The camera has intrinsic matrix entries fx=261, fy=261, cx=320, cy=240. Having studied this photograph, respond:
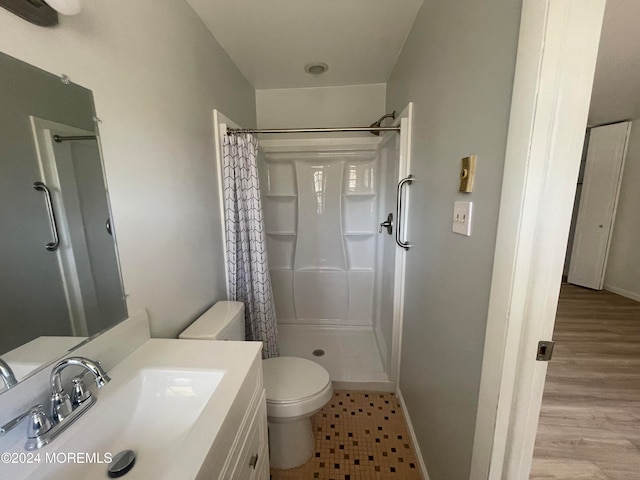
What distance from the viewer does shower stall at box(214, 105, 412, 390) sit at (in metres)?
2.42

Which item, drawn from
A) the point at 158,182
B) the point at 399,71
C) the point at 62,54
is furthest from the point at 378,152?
the point at 62,54

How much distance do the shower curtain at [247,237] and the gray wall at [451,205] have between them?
0.98 metres

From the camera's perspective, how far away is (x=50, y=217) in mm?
741

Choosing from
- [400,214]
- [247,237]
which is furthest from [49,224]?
[400,214]

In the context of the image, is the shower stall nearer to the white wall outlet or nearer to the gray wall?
the gray wall

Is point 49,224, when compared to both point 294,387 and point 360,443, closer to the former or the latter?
point 294,387

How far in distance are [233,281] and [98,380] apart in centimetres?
108

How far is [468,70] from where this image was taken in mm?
914

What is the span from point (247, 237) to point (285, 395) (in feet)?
3.31

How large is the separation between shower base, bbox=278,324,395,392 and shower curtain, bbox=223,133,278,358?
1.99 feet

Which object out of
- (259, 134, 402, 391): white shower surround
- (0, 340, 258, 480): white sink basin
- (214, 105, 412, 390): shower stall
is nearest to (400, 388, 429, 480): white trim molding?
(214, 105, 412, 390): shower stall

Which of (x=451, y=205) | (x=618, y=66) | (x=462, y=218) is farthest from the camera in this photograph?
(x=618, y=66)

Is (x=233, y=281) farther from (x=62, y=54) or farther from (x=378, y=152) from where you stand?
(x=378, y=152)

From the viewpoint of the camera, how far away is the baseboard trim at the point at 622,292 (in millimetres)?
3117
